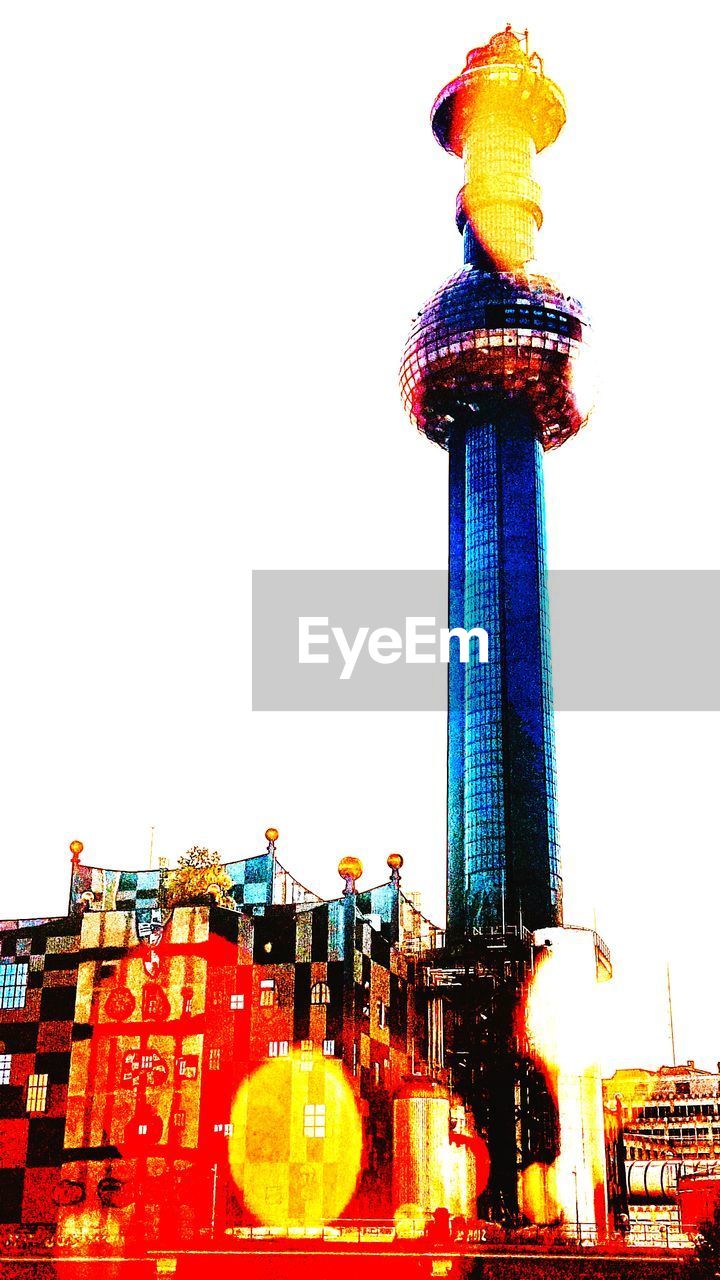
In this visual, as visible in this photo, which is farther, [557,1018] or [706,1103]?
[706,1103]

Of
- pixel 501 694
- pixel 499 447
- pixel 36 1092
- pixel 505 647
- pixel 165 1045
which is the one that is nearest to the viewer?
pixel 165 1045

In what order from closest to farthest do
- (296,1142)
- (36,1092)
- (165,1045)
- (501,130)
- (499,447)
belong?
1. (296,1142)
2. (165,1045)
3. (36,1092)
4. (499,447)
5. (501,130)

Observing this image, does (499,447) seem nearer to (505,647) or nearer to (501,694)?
(505,647)

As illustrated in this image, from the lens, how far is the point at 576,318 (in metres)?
153

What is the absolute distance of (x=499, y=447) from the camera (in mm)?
149625

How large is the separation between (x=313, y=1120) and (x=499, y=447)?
82.2m

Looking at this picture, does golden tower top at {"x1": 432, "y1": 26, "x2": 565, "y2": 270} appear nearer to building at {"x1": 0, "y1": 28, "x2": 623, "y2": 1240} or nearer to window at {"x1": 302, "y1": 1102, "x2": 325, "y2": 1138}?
building at {"x1": 0, "y1": 28, "x2": 623, "y2": 1240}

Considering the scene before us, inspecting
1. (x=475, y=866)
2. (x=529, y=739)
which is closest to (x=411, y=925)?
(x=475, y=866)

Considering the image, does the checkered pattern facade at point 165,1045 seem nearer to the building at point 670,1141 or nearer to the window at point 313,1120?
the window at point 313,1120

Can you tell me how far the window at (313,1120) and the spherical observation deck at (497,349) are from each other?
86363 millimetres

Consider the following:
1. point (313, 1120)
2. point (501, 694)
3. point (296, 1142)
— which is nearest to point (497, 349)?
point (501, 694)

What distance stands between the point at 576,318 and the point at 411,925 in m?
71.5

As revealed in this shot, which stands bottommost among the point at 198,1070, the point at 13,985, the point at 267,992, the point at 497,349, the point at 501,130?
the point at 198,1070

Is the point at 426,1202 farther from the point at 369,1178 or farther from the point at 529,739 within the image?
the point at 529,739
